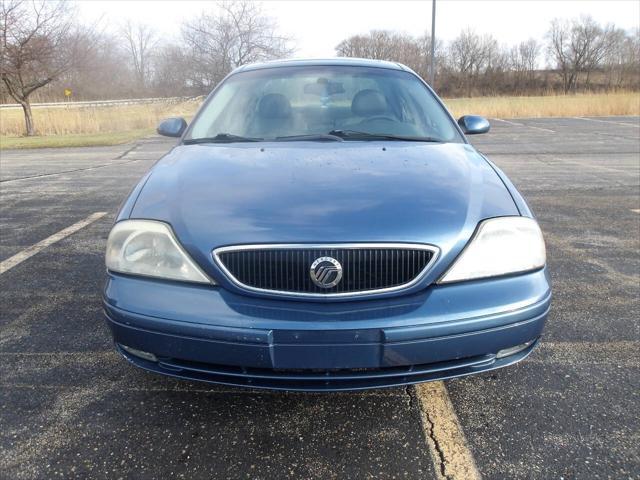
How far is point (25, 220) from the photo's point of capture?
532 cm

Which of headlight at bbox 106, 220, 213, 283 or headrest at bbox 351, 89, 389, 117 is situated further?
headrest at bbox 351, 89, 389, 117

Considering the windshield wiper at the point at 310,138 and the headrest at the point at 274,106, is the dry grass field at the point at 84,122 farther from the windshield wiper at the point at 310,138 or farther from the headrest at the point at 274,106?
the windshield wiper at the point at 310,138

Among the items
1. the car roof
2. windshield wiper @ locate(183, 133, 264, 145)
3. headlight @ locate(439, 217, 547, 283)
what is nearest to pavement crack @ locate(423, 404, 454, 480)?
headlight @ locate(439, 217, 547, 283)

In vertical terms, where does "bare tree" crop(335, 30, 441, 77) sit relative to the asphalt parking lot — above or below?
above

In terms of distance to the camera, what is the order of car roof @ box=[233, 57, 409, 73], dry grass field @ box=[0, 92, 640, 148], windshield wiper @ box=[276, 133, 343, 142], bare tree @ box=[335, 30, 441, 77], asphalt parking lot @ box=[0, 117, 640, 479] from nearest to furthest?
1. asphalt parking lot @ box=[0, 117, 640, 479]
2. windshield wiper @ box=[276, 133, 343, 142]
3. car roof @ box=[233, 57, 409, 73]
4. dry grass field @ box=[0, 92, 640, 148]
5. bare tree @ box=[335, 30, 441, 77]

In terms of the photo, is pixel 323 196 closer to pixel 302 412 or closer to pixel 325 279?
pixel 325 279

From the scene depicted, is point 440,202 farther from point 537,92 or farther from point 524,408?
point 537,92

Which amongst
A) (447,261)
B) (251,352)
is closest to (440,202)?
(447,261)

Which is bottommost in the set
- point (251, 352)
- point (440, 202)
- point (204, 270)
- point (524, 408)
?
point (524, 408)

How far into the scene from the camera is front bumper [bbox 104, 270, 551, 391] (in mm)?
1662

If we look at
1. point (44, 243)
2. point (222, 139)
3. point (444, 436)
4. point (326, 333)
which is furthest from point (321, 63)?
point (44, 243)

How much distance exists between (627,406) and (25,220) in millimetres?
5528

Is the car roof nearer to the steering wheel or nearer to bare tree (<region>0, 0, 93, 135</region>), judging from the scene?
the steering wheel

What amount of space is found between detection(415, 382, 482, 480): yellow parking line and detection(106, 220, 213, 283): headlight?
3.38 feet
